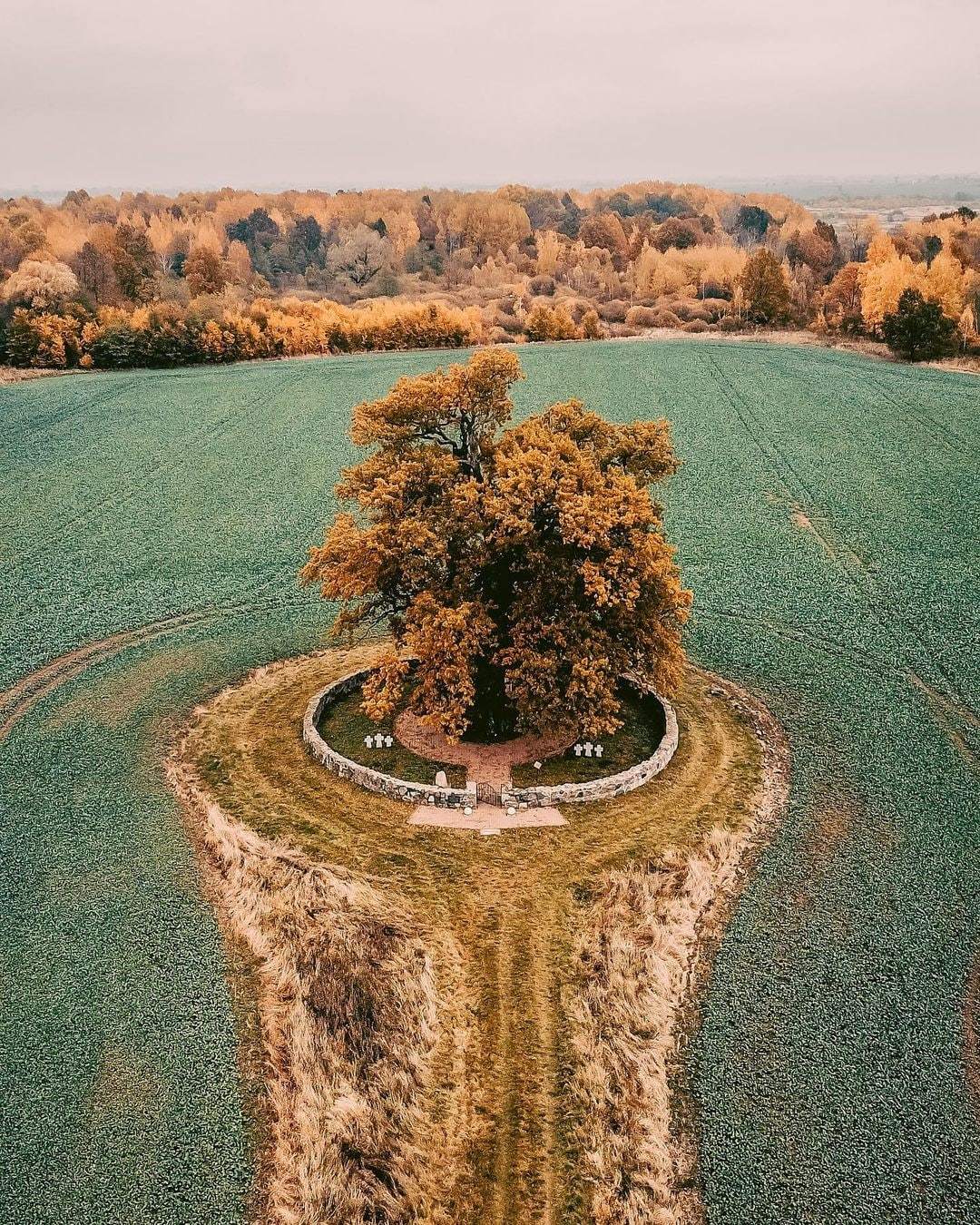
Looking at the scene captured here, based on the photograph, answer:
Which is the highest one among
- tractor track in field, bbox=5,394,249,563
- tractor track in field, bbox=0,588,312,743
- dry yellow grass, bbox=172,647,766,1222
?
tractor track in field, bbox=5,394,249,563

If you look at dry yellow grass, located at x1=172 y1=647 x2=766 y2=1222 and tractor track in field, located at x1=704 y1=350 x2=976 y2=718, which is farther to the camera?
tractor track in field, located at x1=704 y1=350 x2=976 y2=718

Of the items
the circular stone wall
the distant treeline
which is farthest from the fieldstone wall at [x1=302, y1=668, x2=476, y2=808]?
the distant treeline

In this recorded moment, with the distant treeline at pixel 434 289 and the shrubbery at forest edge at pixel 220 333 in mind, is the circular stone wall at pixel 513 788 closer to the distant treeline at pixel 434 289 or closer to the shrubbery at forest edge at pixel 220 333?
the distant treeline at pixel 434 289

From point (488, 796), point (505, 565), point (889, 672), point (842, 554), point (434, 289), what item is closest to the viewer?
point (488, 796)

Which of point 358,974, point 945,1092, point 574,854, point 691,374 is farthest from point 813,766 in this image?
point 691,374

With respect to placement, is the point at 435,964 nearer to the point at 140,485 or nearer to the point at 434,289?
the point at 140,485

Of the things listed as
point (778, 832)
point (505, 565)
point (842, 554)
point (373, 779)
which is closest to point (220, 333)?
point (842, 554)

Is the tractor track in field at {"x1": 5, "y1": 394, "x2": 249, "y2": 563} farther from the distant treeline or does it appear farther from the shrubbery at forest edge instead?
the distant treeline
